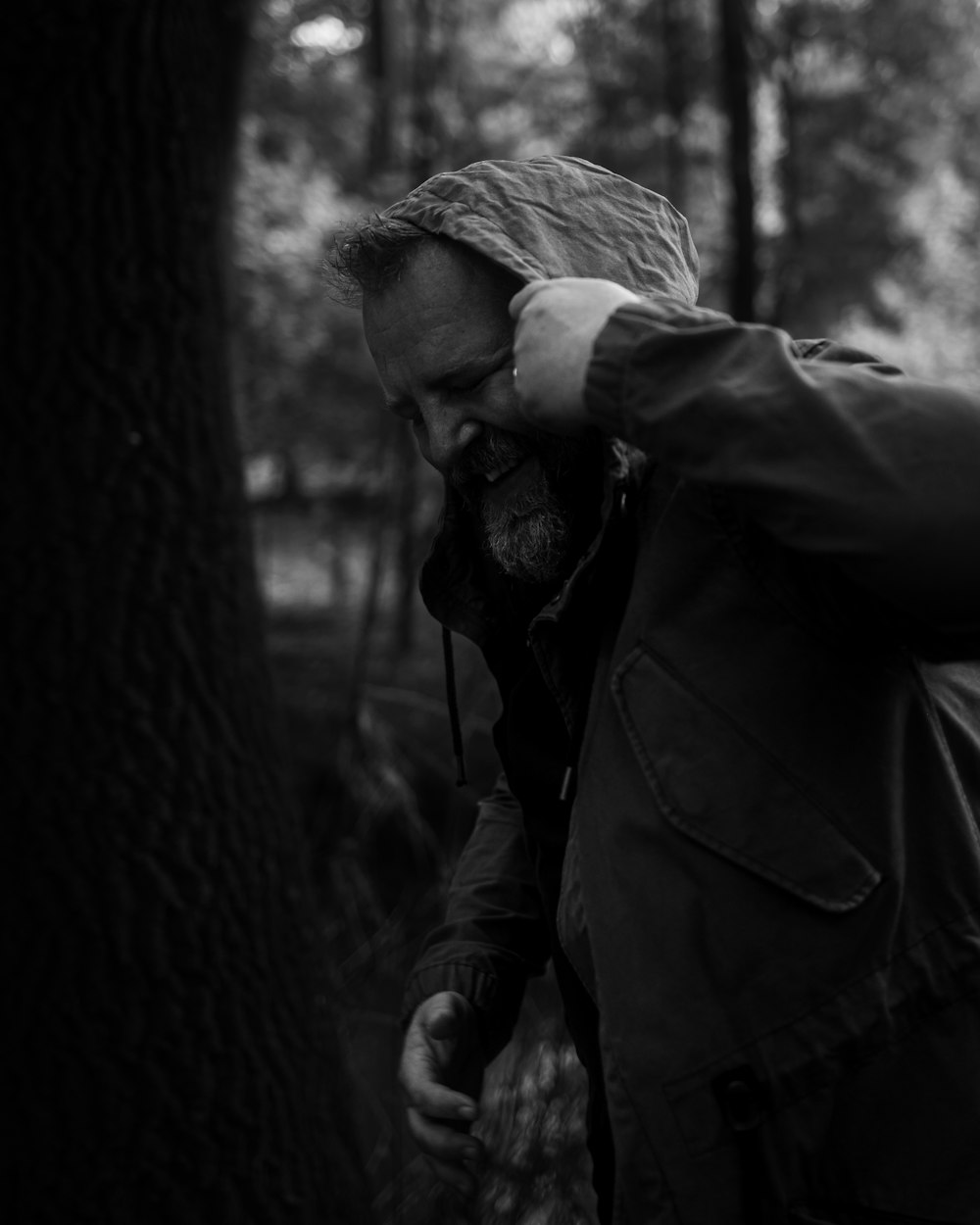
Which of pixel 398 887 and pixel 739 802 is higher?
pixel 739 802

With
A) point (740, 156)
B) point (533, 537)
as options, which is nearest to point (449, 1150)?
point (533, 537)

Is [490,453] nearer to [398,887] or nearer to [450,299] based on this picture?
[450,299]

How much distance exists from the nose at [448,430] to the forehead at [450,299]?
0.29ft

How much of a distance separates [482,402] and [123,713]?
1444 mm

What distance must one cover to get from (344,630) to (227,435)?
5.91 meters

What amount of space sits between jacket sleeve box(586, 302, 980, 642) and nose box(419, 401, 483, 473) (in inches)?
21.5

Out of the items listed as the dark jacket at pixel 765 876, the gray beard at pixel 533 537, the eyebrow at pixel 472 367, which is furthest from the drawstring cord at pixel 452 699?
the dark jacket at pixel 765 876

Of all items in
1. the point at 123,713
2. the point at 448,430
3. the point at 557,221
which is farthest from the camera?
the point at 123,713

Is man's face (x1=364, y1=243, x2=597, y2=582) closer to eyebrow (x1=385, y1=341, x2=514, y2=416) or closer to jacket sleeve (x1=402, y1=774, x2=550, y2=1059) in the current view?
eyebrow (x1=385, y1=341, x2=514, y2=416)

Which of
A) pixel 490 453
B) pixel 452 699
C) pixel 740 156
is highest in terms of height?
pixel 740 156

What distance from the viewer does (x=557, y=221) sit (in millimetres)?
1538

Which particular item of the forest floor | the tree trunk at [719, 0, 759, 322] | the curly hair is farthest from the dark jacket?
the tree trunk at [719, 0, 759, 322]

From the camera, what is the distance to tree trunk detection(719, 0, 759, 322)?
6.89 m

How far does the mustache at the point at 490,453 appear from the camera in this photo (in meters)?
1.63
